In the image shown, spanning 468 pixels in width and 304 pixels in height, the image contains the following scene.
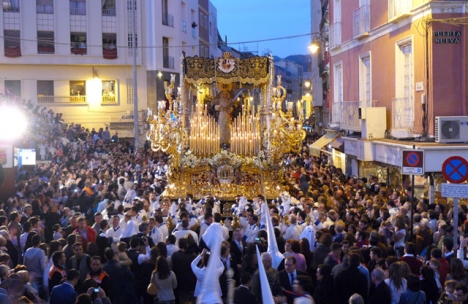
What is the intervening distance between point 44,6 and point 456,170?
34.2 meters

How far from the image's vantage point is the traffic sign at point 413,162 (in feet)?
41.0

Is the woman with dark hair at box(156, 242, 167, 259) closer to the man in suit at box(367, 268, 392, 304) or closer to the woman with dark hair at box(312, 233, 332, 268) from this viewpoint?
the woman with dark hair at box(312, 233, 332, 268)

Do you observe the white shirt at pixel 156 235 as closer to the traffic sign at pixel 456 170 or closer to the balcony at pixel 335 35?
the traffic sign at pixel 456 170

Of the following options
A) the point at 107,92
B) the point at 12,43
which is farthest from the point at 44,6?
the point at 107,92

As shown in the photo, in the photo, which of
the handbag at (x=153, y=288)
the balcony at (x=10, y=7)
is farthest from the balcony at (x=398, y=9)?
the balcony at (x=10, y=7)

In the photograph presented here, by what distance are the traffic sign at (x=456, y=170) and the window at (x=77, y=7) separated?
33504mm

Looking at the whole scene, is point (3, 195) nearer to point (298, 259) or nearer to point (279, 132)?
point (279, 132)

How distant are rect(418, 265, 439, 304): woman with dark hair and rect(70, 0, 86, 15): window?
35.8 meters

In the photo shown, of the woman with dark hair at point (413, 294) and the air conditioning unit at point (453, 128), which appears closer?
the woman with dark hair at point (413, 294)

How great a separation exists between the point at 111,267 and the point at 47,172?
14326mm

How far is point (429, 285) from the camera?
8.96 metres

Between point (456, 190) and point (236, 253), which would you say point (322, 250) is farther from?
point (456, 190)

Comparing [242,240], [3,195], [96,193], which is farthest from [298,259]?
[3,195]

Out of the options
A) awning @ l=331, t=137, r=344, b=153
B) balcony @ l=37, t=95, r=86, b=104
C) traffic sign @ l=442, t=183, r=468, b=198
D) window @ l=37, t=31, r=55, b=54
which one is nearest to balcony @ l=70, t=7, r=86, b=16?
window @ l=37, t=31, r=55, b=54
